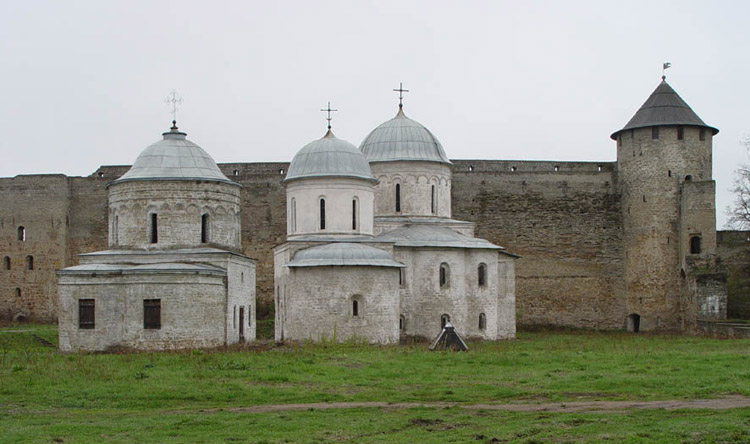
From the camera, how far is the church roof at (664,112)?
35906mm

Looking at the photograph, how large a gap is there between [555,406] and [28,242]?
27.5 m

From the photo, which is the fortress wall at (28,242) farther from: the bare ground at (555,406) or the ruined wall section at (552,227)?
the bare ground at (555,406)

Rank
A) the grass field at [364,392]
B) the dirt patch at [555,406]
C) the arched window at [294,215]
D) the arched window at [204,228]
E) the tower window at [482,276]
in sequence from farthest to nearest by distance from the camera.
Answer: the tower window at [482,276]
the arched window at [294,215]
the arched window at [204,228]
the dirt patch at [555,406]
the grass field at [364,392]

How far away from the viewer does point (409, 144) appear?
31.2 m

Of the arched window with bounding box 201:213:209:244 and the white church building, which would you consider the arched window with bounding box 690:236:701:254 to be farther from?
the arched window with bounding box 201:213:209:244

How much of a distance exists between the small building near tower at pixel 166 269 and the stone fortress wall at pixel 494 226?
926 cm

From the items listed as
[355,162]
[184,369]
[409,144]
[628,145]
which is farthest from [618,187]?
[184,369]

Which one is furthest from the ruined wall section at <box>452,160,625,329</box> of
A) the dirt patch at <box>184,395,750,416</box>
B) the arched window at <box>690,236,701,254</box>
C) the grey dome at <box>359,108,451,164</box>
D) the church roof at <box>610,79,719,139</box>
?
the dirt patch at <box>184,395,750,416</box>

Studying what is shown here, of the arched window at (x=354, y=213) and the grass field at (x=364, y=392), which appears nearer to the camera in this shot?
the grass field at (x=364, y=392)

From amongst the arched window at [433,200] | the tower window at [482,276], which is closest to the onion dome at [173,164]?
the arched window at [433,200]

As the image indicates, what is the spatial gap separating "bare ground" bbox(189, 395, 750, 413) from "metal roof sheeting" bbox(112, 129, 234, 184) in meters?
13.3

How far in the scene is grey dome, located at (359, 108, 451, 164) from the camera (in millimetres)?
30938

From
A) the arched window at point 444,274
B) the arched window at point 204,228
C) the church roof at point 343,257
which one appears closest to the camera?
the church roof at point 343,257

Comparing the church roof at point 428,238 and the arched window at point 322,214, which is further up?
the arched window at point 322,214
